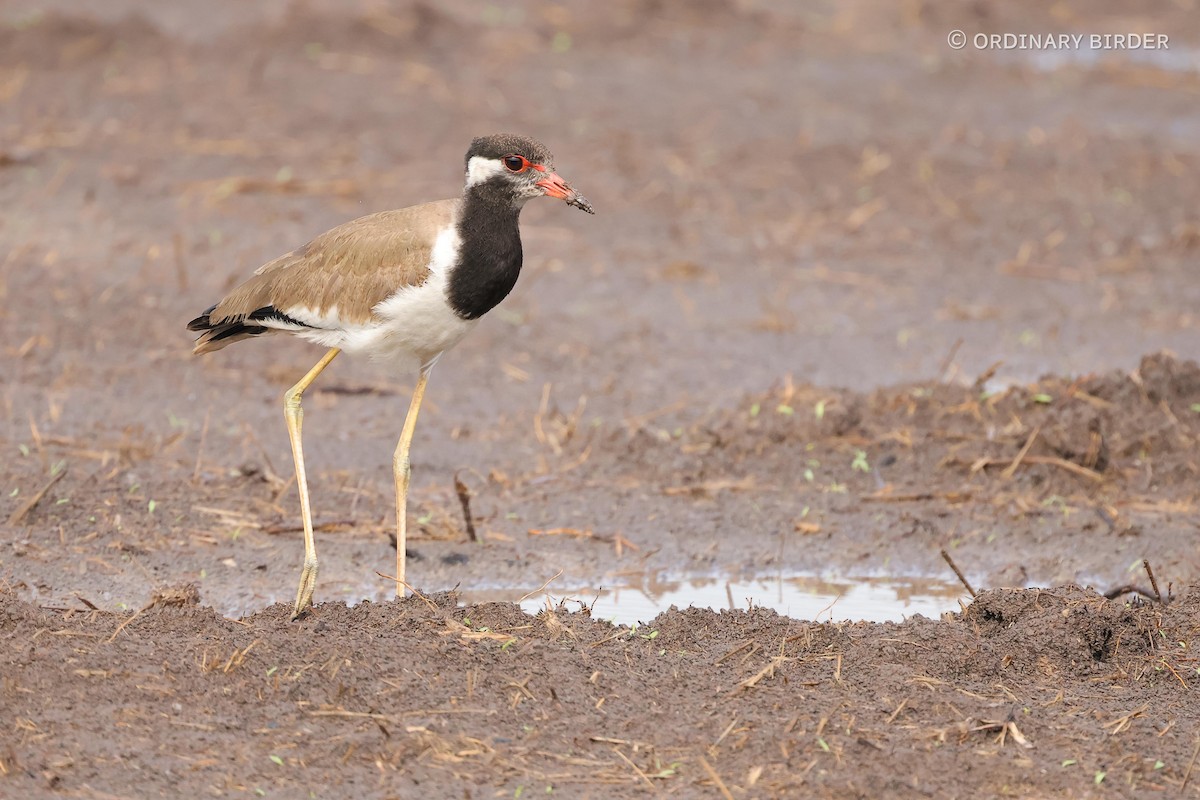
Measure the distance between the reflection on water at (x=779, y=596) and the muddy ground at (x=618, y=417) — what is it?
0.29ft

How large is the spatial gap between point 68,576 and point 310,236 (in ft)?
16.7

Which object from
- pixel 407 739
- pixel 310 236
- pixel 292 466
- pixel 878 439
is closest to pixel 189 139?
pixel 310 236

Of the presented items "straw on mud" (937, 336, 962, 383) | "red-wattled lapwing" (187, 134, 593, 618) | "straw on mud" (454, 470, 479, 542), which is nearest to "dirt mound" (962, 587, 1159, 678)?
"red-wattled lapwing" (187, 134, 593, 618)

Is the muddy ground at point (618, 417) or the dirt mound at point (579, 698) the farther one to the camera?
the muddy ground at point (618, 417)

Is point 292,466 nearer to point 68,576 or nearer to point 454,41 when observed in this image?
point 68,576

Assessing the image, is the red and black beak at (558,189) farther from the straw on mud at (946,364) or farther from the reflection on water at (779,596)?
the straw on mud at (946,364)

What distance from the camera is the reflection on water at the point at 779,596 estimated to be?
6887 mm

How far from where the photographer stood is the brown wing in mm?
6082

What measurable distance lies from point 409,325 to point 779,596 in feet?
7.10

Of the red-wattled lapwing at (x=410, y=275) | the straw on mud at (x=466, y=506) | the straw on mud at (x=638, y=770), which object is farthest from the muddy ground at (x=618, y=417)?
the red-wattled lapwing at (x=410, y=275)

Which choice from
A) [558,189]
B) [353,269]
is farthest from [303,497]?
[558,189]

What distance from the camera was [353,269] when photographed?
6227mm

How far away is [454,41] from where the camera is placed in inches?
653

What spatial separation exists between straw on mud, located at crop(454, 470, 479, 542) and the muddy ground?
130mm
